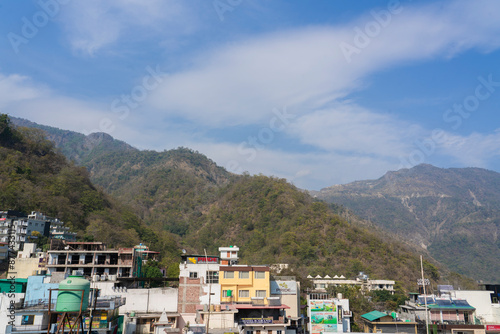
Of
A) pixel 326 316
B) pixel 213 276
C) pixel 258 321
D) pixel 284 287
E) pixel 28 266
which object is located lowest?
pixel 258 321

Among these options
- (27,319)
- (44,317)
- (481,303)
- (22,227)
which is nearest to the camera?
(27,319)

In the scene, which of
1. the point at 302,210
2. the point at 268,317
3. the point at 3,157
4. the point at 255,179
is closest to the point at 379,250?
the point at 302,210

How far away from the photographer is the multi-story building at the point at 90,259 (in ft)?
170

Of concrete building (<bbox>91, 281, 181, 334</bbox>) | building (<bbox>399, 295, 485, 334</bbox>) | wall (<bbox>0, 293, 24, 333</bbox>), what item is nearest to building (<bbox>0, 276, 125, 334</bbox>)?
wall (<bbox>0, 293, 24, 333</bbox>)

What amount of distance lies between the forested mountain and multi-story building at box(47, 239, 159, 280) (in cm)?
1941

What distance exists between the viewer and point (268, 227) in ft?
367

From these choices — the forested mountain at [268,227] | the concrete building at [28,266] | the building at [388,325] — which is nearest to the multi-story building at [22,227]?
the concrete building at [28,266]

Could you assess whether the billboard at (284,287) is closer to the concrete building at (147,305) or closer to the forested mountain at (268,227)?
the concrete building at (147,305)

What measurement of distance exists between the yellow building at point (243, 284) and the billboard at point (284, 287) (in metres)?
4.08

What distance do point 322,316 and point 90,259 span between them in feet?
103

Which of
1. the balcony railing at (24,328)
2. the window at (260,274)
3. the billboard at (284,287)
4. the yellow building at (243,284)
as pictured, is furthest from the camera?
the billboard at (284,287)

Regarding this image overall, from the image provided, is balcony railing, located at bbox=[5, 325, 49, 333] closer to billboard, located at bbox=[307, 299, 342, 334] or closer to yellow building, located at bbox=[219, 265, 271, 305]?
yellow building, located at bbox=[219, 265, 271, 305]

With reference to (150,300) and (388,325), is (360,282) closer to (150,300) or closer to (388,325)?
(388,325)

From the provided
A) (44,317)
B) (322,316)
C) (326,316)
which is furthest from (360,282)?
(44,317)
